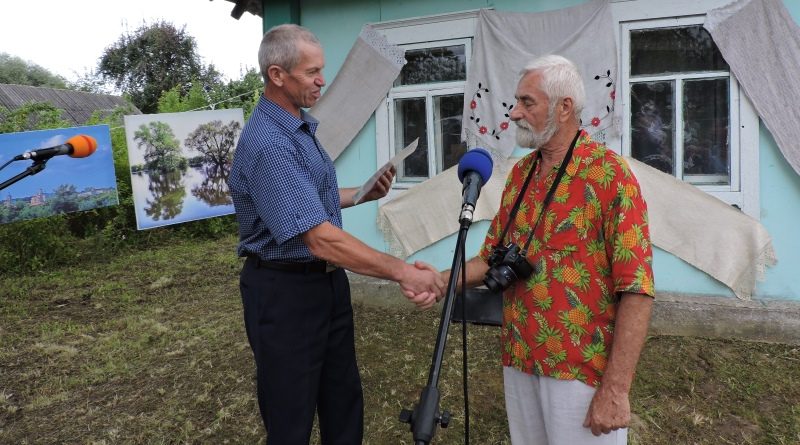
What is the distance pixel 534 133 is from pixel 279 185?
0.88 meters

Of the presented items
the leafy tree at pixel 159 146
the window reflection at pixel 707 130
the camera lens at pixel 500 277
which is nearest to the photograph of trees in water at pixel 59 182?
the leafy tree at pixel 159 146

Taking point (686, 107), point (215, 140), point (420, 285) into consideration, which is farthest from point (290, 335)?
point (215, 140)

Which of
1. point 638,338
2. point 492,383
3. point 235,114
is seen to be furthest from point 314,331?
point 235,114

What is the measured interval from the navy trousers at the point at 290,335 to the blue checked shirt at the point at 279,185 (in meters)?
0.11

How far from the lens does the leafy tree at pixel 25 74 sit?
3988 cm

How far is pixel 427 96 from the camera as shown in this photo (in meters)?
5.35

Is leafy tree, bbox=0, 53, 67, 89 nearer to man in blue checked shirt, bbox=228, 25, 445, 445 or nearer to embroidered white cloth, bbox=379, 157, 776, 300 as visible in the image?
embroidered white cloth, bbox=379, 157, 776, 300

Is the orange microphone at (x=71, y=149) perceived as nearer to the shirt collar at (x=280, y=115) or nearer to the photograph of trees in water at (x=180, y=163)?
the shirt collar at (x=280, y=115)

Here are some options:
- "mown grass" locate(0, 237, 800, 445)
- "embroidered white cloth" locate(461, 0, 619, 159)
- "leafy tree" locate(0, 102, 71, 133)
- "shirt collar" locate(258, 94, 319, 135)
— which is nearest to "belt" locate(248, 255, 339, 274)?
"shirt collar" locate(258, 94, 319, 135)

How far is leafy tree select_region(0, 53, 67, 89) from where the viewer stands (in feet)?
131

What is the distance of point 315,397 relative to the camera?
2402 mm

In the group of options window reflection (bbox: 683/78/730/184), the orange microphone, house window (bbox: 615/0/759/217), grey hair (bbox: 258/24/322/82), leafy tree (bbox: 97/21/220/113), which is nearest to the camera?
grey hair (bbox: 258/24/322/82)

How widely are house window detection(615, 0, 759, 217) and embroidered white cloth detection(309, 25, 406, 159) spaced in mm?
2009

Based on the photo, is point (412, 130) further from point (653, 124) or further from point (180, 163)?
point (180, 163)
